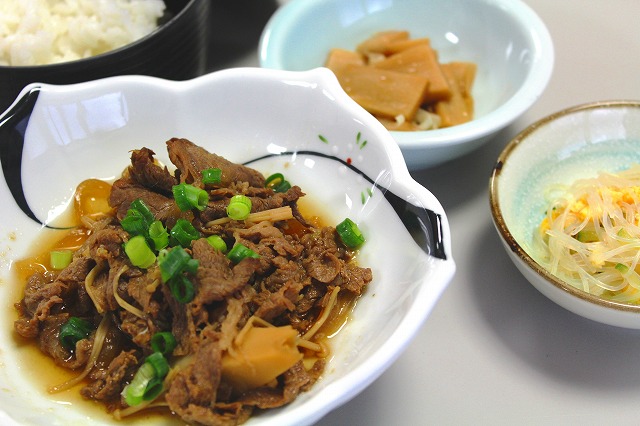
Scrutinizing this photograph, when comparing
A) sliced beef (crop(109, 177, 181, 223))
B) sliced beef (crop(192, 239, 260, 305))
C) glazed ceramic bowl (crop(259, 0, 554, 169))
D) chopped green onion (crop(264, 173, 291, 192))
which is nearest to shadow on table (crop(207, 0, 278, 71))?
glazed ceramic bowl (crop(259, 0, 554, 169))

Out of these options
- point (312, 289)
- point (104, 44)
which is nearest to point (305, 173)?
point (312, 289)

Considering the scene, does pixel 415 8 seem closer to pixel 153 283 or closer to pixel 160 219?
pixel 160 219

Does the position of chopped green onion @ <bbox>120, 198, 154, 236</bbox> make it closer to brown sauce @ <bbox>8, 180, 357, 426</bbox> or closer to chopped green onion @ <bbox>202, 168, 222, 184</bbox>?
chopped green onion @ <bbox>202, 168, 222, 184</bbox>

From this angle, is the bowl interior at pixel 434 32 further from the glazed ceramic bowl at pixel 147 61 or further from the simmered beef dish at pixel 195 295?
A: the simmered beef dish at pixel 195 295

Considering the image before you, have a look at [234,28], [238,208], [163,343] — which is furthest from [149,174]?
[234,28]

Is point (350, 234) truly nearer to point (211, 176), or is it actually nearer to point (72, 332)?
point (211, 176)

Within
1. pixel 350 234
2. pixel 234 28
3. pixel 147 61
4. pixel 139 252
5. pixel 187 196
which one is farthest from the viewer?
pixel 234 28

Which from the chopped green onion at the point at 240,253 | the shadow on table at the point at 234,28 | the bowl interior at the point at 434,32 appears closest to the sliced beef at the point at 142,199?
the chopped green onion at the point at 240,253
